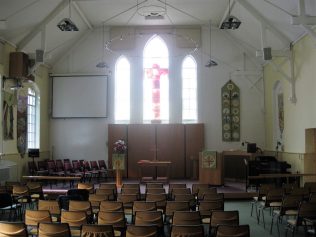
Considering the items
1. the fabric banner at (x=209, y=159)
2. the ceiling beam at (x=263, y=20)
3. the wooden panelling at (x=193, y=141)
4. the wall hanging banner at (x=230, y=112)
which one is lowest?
the fabric banner at (x=209, y=159)

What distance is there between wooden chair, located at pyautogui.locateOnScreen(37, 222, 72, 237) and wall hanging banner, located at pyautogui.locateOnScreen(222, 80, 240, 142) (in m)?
12.6

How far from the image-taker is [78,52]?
683 inches

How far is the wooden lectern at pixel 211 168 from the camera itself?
41.5 feet

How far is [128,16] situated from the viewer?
16250 millimetres

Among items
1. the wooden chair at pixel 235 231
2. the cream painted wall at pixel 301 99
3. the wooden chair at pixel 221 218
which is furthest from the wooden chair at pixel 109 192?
the cream painted wall at pixel 301 99

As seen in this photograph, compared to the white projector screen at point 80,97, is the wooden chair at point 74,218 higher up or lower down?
lower down

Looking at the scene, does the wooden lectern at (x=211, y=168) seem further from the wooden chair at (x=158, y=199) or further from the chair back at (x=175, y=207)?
the chair back at (x=175, y=207)

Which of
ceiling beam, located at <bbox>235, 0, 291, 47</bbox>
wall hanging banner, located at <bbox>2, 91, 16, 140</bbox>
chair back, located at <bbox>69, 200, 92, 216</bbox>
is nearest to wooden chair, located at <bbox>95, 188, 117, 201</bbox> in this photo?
chair back, located at <bbox>69, 200, 92, 216</bbox>

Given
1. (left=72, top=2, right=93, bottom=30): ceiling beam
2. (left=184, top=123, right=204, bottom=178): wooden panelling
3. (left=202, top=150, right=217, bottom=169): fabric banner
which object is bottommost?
(left=202, top=150, right=217, bottom=169): fabric banner

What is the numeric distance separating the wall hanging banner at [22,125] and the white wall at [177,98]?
2651mm

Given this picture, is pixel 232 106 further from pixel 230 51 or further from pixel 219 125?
pixel 230 51

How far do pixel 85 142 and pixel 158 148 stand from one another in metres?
3.25

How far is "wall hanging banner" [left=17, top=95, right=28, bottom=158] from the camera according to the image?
1412 cm

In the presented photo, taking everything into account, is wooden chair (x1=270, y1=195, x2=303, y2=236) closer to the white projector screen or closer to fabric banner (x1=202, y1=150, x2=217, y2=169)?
fabric banner (x1=202, y1=150, x2=217, y2=169)
